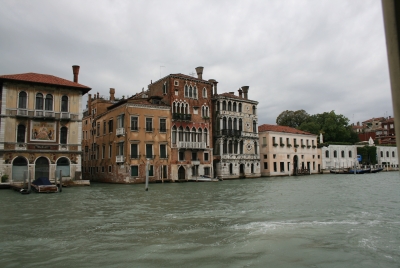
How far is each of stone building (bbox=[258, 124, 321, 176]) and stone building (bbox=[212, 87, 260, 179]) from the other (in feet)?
5.99

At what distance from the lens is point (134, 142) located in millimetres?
29156

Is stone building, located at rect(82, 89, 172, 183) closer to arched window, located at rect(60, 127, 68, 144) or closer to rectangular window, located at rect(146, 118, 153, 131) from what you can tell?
rectangular window, located at rect(146, 118, 153, 131)

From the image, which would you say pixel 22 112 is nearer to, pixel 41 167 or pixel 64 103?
pixel 64 103

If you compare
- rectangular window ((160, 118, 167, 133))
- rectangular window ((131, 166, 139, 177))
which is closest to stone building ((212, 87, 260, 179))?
rectangular window ((160, 118, 167, 133))

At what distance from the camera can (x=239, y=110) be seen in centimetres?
3825

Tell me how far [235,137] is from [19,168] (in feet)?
70.0

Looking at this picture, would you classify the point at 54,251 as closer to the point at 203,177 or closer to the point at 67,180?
the point at 67,180

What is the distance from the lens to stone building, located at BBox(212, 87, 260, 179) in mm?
36344

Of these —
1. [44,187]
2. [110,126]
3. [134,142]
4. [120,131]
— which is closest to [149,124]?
[134,142]

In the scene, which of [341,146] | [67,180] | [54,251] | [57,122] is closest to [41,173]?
[67,180]

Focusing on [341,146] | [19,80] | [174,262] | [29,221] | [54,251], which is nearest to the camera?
[174,262]

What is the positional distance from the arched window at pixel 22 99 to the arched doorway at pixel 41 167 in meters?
3.72

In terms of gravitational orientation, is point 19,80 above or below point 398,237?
above

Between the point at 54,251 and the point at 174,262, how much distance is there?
2.46 m
